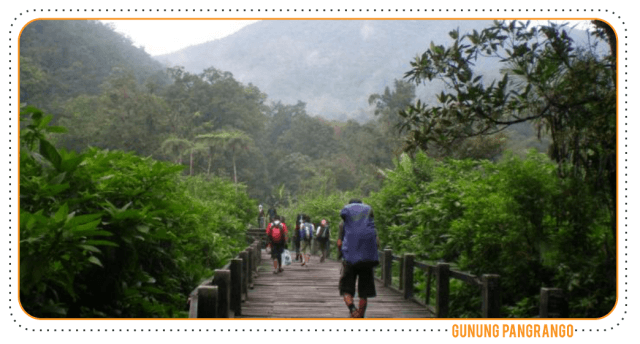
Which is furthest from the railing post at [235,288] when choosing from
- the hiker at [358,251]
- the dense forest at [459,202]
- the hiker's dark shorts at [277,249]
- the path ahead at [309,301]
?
the hiker's dark shorts at [277,249]

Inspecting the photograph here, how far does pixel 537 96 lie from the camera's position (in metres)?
5.47

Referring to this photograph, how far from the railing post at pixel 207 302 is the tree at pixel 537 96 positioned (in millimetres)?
2439

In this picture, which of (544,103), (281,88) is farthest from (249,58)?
(544,103)

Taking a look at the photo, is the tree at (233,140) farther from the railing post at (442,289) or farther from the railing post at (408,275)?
the railing post at (442,289)

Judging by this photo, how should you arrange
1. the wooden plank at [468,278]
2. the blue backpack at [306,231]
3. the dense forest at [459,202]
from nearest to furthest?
1. the dense forest at [459,202]
2. the wooden plank at [468,278]
3. the blue backpack at [306,231]

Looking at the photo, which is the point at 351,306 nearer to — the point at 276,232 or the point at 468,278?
the point at 468,278

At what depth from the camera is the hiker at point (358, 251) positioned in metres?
7.21

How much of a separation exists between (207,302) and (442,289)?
3.63 m

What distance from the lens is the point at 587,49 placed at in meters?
5.23

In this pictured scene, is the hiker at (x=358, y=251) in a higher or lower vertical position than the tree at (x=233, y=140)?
lower

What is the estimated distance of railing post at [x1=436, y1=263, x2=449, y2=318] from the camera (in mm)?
8062

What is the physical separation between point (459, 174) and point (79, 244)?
9.80 metres

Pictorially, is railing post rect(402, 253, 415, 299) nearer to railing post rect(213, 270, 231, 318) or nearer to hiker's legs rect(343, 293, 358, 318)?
hiker's legs rect(343, 293, 358, 318)

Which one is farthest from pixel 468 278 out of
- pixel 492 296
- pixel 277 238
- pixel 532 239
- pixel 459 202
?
pixel 277 238
